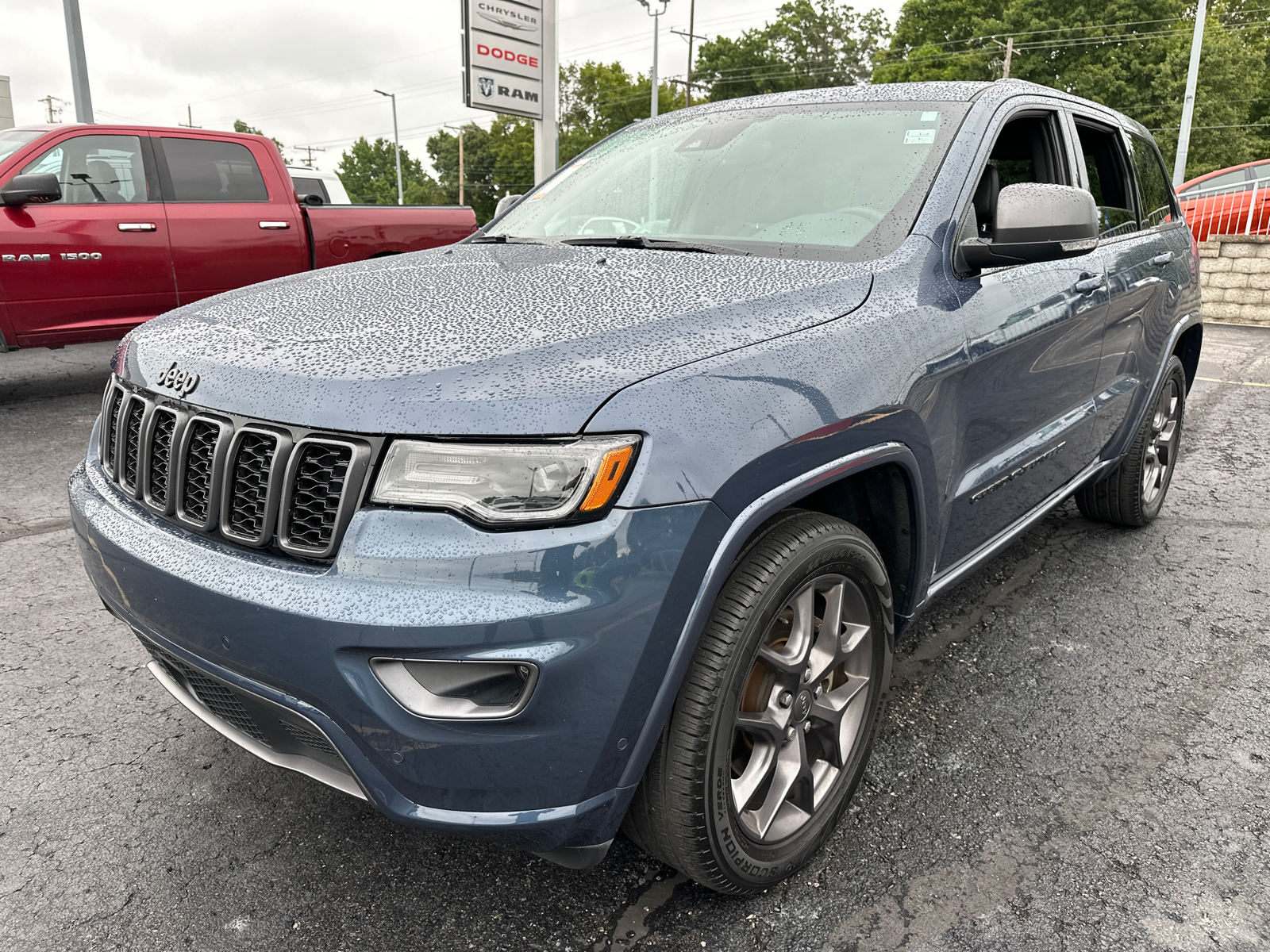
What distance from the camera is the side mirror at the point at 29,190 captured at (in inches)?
232

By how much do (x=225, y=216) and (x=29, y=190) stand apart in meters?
1.33

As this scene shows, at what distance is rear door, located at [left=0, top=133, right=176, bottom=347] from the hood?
4896mm

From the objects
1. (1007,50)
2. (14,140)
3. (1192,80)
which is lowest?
(14,140)

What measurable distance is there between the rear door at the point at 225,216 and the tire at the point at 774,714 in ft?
19.4

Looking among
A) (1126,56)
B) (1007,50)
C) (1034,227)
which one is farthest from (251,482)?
(1126,56)

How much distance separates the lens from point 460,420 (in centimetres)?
151

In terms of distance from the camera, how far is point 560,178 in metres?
3.40

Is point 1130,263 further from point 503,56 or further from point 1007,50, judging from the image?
point 1007,50

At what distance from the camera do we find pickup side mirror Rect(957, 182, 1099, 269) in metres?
2.25

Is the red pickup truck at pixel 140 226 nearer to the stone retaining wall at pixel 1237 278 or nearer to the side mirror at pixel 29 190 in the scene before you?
the side mirror at pixel 29 190

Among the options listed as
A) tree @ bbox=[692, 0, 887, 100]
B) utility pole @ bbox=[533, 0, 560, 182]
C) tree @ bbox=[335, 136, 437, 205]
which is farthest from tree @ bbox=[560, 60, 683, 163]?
utility pole @ bbox=[533, 0, 560, 182]

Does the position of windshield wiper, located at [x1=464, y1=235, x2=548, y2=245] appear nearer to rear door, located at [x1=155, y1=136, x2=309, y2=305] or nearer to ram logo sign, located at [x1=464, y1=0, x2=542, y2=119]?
rear door, located at [x1=155, y1=136, x2=309, y2=305]

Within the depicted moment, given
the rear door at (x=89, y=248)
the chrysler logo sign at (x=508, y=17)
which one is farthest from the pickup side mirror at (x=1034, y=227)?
the chrysler logo sign at (x=508, y=17)

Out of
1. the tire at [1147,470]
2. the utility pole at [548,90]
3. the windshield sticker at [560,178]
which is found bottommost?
the tire at [1147,470]
